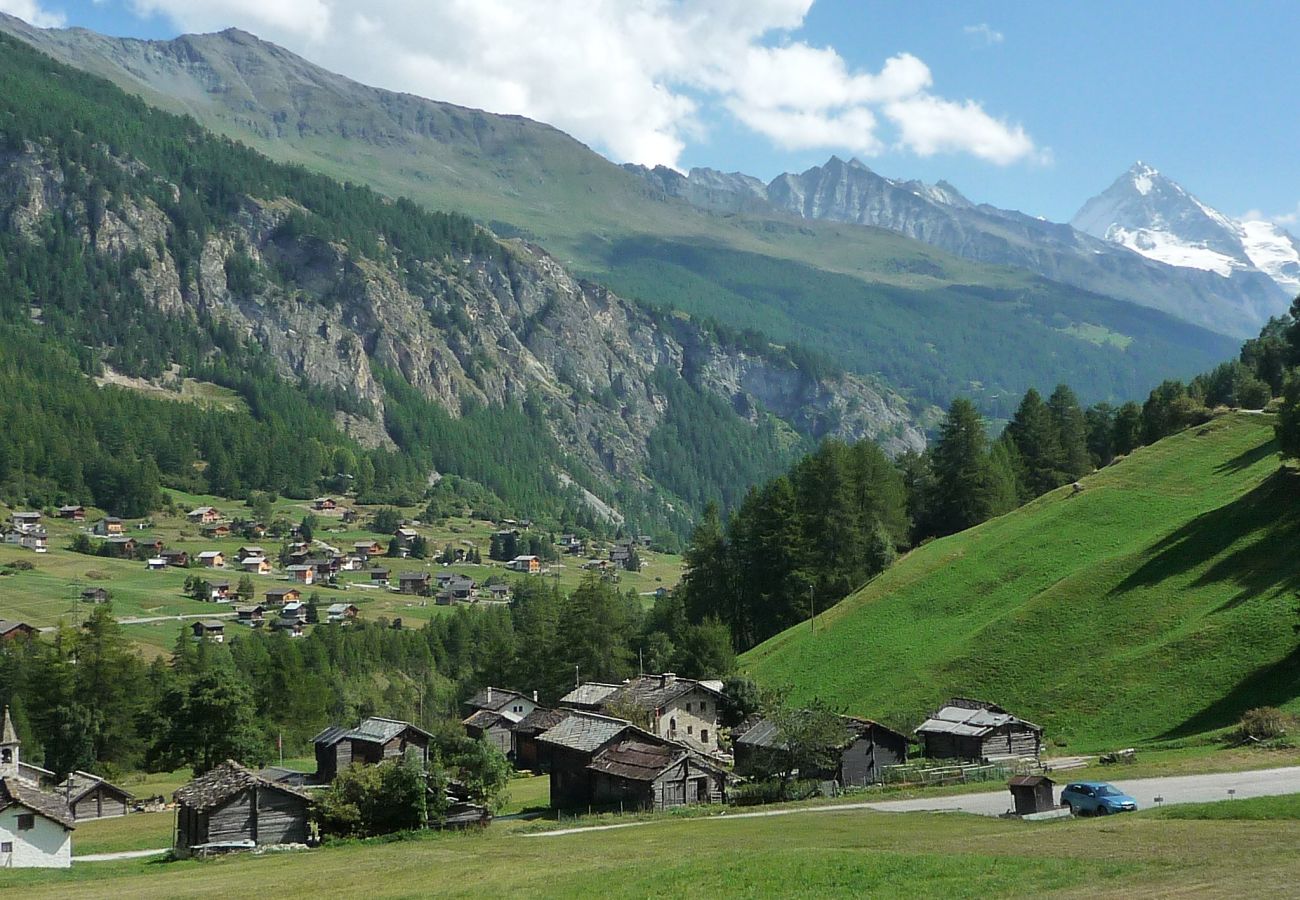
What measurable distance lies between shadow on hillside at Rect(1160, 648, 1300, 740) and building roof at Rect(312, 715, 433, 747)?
51855 mm

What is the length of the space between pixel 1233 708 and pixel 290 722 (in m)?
89.9

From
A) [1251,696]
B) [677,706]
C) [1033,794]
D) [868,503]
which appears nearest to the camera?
[1033,794]

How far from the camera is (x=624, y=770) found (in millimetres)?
72125

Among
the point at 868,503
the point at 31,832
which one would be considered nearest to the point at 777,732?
the point at 31,832

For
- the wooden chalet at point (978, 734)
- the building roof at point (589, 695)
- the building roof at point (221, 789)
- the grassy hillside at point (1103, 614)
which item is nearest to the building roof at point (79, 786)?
the building roof at point (221, 789)

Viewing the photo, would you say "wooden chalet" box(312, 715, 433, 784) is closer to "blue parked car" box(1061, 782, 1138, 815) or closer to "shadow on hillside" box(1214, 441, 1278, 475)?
"blue parked car" box(1061, 782, 1138, 815)

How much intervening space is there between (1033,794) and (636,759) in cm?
2801

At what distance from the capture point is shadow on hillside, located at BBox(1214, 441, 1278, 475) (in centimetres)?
10806

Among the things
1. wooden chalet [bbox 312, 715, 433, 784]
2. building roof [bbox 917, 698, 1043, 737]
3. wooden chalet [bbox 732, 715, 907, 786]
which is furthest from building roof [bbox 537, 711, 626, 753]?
building roof [bbox 917, 698, 1043, 737]

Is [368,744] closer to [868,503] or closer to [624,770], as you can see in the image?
[624,770]

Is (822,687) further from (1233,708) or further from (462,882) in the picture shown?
(462,882)

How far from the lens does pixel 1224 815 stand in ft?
141

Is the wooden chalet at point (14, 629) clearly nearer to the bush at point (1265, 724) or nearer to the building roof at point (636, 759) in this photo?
the building roof at point (636, 759)

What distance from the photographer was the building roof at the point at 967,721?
233 feet
